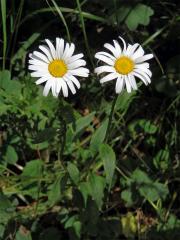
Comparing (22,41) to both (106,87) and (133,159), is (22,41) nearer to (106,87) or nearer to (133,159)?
(106,87)

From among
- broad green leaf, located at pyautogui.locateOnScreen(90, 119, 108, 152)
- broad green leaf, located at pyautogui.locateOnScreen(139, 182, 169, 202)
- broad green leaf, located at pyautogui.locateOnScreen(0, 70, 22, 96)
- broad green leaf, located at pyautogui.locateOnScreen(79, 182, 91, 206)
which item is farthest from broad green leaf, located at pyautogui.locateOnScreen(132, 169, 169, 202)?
broad green leaf, located at pyautogui.locateOnScreen(0, 70, 22, 96)

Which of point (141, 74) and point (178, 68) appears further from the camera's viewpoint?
point (178, 68)

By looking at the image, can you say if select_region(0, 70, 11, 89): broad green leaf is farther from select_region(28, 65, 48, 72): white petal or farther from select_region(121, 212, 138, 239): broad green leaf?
select_region(121, 212, 138, 239): broad green leaf

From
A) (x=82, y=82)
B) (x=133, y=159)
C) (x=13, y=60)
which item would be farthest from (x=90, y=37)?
(x=133, y=159)

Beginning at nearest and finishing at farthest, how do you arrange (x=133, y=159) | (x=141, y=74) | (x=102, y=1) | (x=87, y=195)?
(x=141, y=74) → (x=87, y=195) → (x=102, y=1) → (x=133, y=159)

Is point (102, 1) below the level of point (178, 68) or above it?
above

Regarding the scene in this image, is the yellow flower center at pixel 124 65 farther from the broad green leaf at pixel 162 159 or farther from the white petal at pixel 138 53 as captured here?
the broad green leaf at pixel 162 159

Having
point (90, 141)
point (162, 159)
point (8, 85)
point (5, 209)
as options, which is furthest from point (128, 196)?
point (8, 85)
